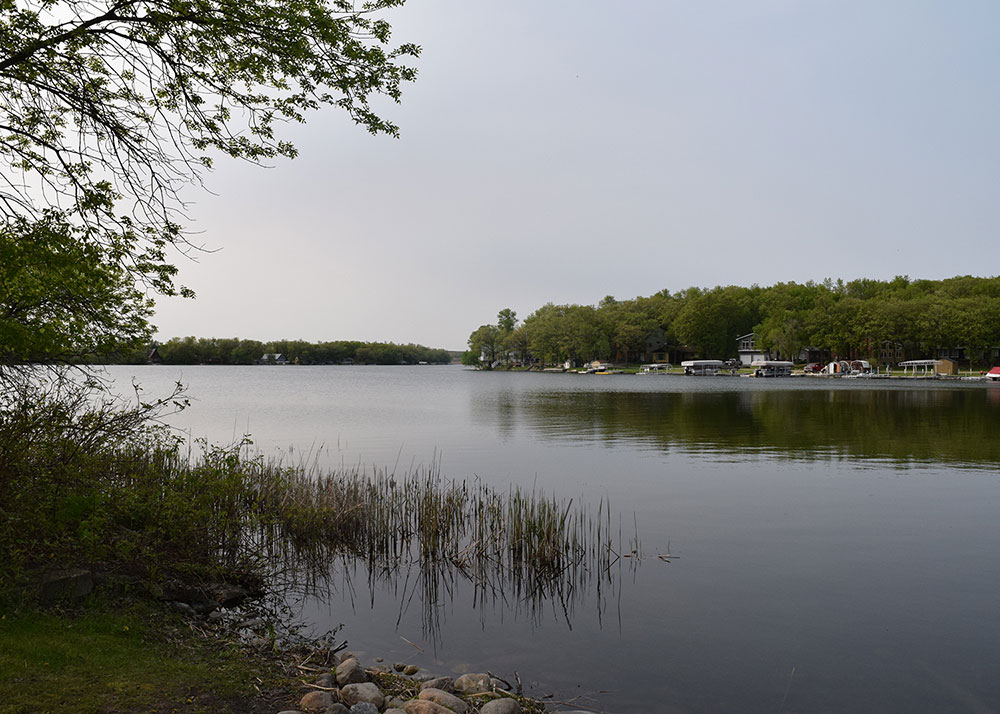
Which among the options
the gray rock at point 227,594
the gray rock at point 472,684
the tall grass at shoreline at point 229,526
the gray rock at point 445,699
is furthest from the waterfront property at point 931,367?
the gray rock at point 445,699

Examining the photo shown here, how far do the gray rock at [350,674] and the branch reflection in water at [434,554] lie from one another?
2429mm

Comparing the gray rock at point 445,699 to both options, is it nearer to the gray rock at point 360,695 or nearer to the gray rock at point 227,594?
the gray rock at point 360,695

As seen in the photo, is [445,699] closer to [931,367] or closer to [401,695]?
[401,695]

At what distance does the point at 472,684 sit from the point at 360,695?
1.33 metres

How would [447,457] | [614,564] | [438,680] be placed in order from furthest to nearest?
[447,457] → [614,564] → [438,680]

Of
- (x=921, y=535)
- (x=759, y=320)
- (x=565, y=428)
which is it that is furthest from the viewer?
(x=759, y=320)

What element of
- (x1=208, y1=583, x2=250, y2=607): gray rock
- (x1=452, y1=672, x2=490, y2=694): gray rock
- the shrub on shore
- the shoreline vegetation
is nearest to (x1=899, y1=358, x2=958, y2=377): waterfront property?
the shrub on shore

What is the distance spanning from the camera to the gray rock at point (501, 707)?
19.6ft

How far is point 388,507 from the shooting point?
12.9m

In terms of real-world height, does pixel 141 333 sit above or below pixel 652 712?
above

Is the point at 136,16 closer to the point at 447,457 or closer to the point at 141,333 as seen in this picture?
the point at 141,333

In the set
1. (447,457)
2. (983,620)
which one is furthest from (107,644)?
(447,457)

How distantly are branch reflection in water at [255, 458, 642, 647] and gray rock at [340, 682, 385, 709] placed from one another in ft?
9.36

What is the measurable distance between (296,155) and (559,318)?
167 metres
